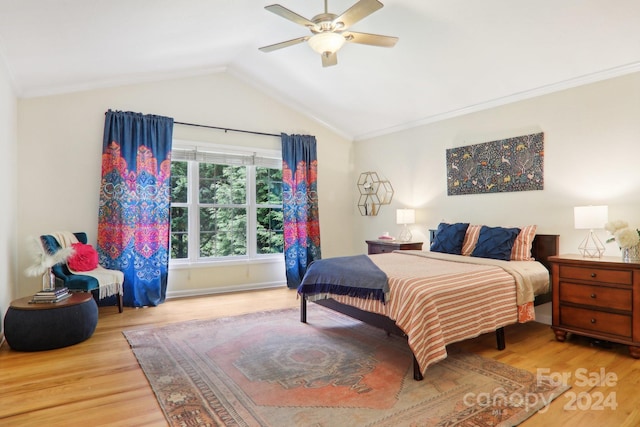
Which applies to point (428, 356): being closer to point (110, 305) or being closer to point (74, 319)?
point (74, 319)

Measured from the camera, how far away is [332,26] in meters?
2.78

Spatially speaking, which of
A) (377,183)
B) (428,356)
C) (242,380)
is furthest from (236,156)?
(428,356)

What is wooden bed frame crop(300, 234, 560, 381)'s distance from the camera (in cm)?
276

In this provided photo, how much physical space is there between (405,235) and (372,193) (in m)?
1.03

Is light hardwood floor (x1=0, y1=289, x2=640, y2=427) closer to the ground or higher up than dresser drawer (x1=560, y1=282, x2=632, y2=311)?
closer to the ground

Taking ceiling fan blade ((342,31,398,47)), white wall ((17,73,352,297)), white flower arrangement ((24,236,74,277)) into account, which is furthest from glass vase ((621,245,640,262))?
white flower arrangement ((24,236,74,277))

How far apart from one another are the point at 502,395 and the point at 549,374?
1.86ft

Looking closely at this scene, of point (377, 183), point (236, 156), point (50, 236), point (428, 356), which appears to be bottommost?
point (428, 356)

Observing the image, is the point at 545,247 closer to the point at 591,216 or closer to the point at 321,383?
the point at 591,216

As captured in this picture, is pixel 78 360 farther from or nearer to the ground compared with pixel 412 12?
nearer to the ground

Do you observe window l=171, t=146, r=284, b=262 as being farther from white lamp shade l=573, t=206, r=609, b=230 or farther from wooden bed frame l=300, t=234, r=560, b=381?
white lamp shade l=573, t=206, r=609, b=230

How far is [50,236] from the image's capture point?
380 centimetres

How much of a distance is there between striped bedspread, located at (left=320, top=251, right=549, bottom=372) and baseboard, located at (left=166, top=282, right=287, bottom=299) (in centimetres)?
256

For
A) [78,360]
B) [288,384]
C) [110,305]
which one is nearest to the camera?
[288,384]
